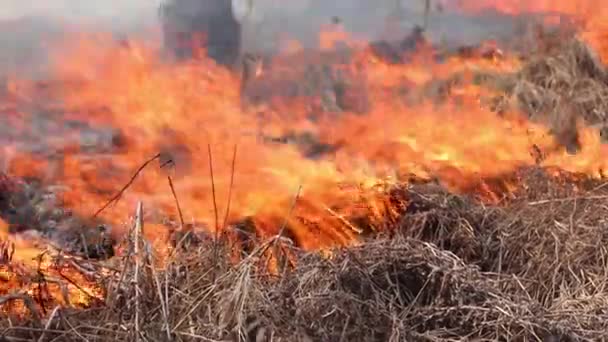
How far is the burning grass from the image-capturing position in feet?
9.66

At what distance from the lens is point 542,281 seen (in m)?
3.65

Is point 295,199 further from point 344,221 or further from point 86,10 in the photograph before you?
point 86,10

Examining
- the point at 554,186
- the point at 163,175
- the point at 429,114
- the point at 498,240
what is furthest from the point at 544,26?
the point at 163,175

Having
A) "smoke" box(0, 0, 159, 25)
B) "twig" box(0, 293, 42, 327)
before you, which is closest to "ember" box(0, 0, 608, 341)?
"twig" box(0, 293, 42, 327)

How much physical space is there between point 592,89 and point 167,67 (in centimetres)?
338

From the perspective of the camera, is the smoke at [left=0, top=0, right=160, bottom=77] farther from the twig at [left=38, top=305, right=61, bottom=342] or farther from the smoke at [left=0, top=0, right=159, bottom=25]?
the twig at [left=38, top=305, right=61, bottom=342]

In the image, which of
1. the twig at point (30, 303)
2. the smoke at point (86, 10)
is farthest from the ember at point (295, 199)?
the smoke at point (86, 10)

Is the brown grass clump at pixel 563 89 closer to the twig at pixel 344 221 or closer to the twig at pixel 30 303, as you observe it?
the twig at pixel 344 221

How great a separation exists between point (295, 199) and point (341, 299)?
955mm

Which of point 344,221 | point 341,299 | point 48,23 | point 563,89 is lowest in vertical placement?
point 344,221

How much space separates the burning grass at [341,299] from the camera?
9.66 ft

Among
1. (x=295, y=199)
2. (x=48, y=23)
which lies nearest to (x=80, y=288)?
(x=295, y=199)

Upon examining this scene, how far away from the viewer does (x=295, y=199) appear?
12.7 ft

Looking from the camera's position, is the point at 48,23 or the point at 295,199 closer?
the point at 295,199
